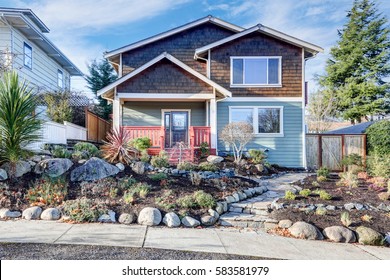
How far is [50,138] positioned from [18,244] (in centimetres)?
720

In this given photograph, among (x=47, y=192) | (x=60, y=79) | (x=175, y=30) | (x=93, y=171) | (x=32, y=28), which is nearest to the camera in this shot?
(x=47, y=192)

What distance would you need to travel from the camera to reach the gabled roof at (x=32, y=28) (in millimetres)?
11453

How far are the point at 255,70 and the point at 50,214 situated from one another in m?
10.7

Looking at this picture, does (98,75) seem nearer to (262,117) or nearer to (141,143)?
(141,143)

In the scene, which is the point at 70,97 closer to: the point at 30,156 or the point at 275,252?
the point at 30,156

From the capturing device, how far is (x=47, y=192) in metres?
6.47

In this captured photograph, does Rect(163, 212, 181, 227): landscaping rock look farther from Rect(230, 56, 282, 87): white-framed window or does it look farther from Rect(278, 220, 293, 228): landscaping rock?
Rect(230, 56, 282, 87): white-framed window

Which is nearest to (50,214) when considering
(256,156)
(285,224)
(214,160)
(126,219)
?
(126,219)

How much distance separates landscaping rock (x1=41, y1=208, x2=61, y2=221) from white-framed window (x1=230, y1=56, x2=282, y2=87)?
9662 mm

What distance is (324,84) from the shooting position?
79.1 feet

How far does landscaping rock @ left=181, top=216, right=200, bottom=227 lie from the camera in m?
5.63

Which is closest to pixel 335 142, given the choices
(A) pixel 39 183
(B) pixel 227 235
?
(B) pixel 227 235

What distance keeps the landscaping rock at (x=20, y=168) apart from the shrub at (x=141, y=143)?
4.05m

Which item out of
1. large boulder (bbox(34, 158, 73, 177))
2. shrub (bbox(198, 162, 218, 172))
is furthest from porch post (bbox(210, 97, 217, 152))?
large boulder (bbox(34, 158, 73, 177))
